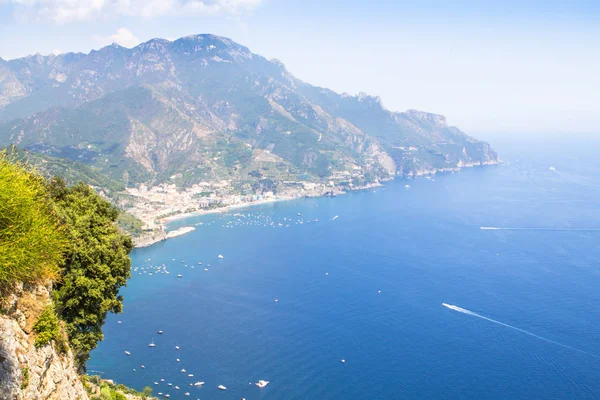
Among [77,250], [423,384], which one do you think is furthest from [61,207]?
[423,384]

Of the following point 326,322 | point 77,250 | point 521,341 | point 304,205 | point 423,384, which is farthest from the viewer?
point 304,205

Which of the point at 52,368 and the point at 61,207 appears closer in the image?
the point at 52,368

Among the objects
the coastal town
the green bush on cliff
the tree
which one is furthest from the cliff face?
the coastal town

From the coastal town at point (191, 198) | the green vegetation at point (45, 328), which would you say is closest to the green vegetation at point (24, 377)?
the green vegetation at point (45, 328)

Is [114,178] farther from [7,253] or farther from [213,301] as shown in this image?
[7,253]

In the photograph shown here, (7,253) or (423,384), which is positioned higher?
(7,253)

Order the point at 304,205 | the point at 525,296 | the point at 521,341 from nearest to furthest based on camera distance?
1. the point at 521,341
2. the point at 525,296
3. the point at 304,205
